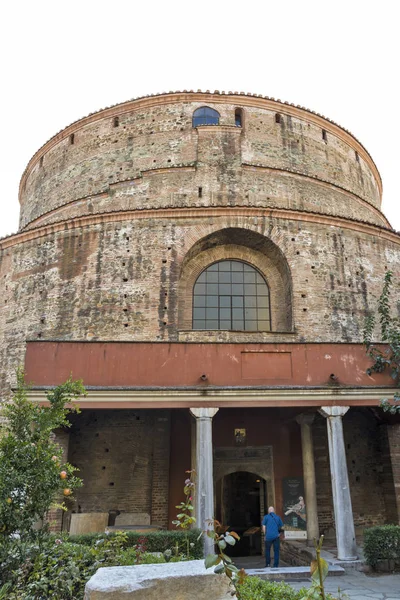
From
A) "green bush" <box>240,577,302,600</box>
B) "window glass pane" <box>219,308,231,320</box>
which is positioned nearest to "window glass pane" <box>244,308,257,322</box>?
"window glass pane" <box>219,308,231,320</box>

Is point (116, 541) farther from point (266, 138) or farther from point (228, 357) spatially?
point (266, 138)

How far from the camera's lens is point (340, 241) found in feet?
46.5

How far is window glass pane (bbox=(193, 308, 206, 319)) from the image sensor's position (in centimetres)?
1380

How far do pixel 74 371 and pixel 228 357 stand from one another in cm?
312

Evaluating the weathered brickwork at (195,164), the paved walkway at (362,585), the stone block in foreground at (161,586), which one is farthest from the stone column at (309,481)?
the stone block in foreground at (161,586)

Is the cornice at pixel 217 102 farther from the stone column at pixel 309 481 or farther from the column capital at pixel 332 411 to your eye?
the column capital at pixel 332 411

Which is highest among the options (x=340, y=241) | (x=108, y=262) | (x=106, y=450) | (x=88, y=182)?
(x=88, y=182)

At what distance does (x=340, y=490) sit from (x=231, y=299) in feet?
21.0

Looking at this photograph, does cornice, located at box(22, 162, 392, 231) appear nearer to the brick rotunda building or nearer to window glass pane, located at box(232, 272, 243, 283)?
the brick rotunda building

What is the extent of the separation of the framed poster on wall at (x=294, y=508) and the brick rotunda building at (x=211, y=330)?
0.11 feet

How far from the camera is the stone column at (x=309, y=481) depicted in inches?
421

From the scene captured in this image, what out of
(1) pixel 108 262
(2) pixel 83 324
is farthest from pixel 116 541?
(1) pixel 108 262

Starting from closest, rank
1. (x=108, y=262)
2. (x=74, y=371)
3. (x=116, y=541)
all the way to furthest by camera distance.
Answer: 1. (x=116, y=541)
2. (x=74, y=371)
3. (x=108, y=262)

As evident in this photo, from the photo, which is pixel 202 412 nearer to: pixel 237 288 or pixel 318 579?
→ pixel 237 288
